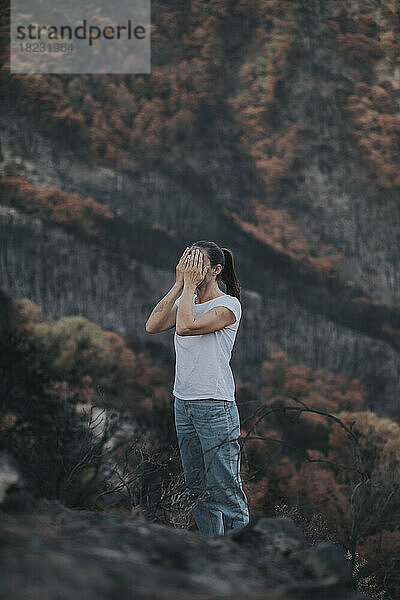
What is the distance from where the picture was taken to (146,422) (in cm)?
589

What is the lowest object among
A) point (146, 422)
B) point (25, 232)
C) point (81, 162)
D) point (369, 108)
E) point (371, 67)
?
point (146, 422)

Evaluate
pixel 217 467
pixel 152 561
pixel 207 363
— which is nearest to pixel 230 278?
pixel 207 363

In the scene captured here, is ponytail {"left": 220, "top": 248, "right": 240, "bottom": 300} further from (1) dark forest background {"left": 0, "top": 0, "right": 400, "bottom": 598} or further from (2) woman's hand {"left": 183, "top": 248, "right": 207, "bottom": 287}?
(1) dark forest background {"left": 0, "top": 0, "right": 400, "bottom": 598}

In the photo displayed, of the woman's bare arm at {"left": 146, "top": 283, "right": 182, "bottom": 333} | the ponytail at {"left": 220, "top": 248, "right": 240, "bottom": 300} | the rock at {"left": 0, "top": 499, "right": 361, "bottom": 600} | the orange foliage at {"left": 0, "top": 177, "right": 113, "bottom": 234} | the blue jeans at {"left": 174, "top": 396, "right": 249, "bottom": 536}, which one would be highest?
the orange foliage at {"left": 0, "top": 177, "right": 113, "bottom": 234}

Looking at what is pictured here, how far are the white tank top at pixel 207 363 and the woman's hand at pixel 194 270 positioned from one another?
10 cm

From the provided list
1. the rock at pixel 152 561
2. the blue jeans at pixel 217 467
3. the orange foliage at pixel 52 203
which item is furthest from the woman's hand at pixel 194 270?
the orange foliage at pixel 52 203

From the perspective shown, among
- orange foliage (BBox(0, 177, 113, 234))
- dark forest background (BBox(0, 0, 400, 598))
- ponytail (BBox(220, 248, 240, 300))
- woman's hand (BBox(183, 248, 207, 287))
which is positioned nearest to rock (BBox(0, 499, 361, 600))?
woman's hand (BBox(183, 248, 207, 287))

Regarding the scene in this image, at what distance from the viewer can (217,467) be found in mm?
2043

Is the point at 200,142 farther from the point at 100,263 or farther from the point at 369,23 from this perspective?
the point at 369,23

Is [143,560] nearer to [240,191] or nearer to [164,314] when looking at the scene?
[164,314]

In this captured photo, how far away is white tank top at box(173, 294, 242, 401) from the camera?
79.9 inches

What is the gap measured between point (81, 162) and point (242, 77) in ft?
7.42

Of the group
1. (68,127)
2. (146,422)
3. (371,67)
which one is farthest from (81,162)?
(371,67)

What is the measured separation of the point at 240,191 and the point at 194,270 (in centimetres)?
555
